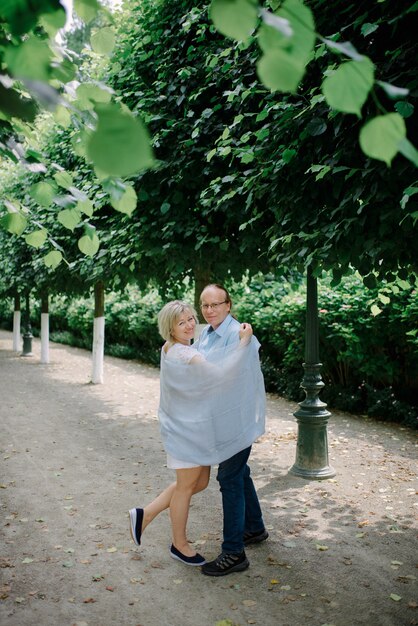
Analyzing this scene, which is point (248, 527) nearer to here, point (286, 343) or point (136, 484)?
point (136, 484)

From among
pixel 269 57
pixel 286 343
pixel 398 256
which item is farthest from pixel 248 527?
pixel 286 343

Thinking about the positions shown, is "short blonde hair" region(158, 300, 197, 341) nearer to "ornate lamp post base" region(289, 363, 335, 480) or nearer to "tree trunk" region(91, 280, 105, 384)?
"ornate lamp post base" region(289, 363, 335, 480)

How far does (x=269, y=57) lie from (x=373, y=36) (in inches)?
148

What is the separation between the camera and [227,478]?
4.14 meters

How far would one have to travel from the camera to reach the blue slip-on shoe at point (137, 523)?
445 cm

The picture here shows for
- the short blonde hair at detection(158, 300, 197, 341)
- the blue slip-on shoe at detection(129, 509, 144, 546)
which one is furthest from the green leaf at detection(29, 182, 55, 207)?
the blue slip-on shoe at detection(129, 509, 144, 546)

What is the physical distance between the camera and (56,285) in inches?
506

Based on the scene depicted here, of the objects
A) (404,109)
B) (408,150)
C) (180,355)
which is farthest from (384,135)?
(180,355)

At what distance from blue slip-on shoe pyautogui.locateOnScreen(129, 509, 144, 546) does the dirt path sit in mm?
193

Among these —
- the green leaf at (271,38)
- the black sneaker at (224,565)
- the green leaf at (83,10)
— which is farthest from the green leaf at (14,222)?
the black sneaker at (224,565)

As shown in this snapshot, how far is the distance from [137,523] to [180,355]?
1.44 m

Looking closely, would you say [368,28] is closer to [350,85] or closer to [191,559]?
[350,85]

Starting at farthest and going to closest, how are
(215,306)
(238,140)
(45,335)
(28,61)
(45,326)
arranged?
(45,335) < (45,326) < (238,140) < (215,306) < (28,61)

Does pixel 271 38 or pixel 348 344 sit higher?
pixel 271 38
